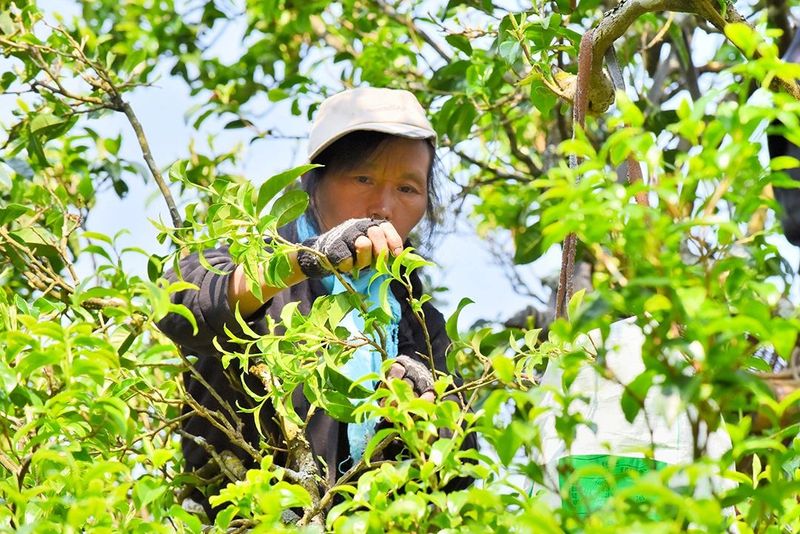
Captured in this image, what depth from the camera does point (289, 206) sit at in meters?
1.09

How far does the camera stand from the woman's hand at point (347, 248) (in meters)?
1.21

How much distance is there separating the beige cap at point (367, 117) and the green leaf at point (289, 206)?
65 centimetres

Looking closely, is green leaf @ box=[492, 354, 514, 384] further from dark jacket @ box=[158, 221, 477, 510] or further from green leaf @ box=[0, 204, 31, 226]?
green leaf @ box=[0, 204, 31, 226]

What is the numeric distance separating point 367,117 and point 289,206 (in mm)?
→ 704

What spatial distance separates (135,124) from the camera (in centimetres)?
188

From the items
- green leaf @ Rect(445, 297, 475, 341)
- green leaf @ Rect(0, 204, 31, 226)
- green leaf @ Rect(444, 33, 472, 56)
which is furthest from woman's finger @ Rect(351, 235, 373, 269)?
green leaf @ Rect(444, 33, 472, 56)

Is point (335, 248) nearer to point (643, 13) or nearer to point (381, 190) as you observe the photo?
point (643, 13)

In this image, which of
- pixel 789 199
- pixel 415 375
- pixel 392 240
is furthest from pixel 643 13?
pixel 415 375

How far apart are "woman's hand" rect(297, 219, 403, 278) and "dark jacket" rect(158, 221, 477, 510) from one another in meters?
0.19

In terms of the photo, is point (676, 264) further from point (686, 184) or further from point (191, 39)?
point (191, 39)

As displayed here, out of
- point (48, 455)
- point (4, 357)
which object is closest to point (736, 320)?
point (48, 455)

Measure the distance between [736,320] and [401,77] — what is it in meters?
1.85

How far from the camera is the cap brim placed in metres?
1.74

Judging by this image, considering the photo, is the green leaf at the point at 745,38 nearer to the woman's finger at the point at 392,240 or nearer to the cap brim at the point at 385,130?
the woman's finger at the point at 392,240
